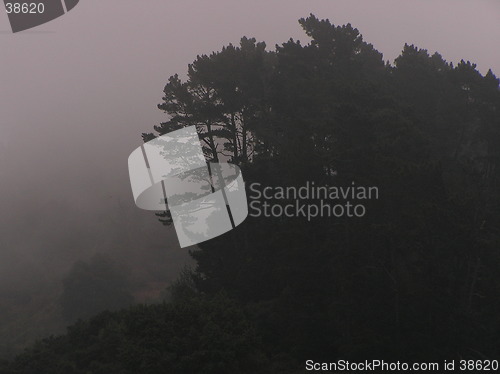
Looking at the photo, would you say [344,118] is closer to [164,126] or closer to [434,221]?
[434,221]

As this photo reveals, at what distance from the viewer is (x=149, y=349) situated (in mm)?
13688

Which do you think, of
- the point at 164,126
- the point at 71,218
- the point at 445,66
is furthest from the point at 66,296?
the point at 445,66
